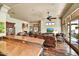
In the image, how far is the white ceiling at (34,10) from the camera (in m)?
2.58

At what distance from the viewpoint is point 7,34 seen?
264cm

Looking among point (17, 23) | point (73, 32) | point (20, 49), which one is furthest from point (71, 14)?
point (20, 49)

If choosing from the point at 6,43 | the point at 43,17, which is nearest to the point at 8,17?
the point at 6,43

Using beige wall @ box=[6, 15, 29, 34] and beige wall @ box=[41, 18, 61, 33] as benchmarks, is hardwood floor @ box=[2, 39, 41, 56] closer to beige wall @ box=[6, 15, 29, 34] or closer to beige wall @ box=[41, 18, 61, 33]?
beige wall @ box=[6, 15, 29, 34]

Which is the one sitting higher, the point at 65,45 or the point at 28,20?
the point at 28,20

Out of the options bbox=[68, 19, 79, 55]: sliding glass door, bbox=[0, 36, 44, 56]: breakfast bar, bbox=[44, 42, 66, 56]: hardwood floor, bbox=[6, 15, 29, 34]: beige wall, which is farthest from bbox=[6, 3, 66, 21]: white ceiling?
bbox=[44, 42, 66, 56]: hardwood floor

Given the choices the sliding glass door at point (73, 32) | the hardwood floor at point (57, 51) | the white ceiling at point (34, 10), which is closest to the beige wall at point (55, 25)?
the white ceiling at point (34, 10)

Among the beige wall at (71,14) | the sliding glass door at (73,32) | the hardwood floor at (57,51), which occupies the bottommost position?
the hardwood floor at (57,51)

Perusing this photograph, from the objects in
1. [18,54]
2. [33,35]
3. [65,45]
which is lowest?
[18,54]

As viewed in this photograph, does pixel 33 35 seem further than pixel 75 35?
Yes

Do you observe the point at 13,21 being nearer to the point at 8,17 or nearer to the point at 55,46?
the point at 8,17

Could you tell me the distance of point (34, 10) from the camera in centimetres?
265

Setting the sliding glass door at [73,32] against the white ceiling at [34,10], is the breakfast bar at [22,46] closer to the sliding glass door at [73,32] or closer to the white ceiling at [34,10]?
the white ceiling at [34,10]

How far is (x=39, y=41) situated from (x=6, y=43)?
690mm
